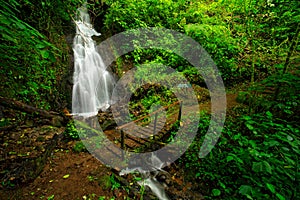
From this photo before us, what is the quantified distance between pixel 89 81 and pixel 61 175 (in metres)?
5.51

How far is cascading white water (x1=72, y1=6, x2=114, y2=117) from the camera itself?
7809 millimetres

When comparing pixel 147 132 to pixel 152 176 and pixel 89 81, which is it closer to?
pixel 152 176

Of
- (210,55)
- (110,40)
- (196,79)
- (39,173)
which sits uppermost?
(110,40)

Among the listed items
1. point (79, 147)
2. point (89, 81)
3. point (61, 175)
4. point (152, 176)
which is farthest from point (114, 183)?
point (89, 81)

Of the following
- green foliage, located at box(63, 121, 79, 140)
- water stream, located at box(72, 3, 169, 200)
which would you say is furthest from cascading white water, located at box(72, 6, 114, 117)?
green foliage, located at box(63, 121, 79, 140)

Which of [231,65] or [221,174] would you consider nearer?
[221,174]

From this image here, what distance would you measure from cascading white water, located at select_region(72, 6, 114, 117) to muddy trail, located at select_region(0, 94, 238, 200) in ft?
9.12

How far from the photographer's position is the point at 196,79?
9719 mm

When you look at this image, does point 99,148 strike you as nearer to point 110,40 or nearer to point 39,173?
point 39,173

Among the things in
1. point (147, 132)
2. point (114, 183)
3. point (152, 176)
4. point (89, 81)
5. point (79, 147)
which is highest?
point (89, 81)

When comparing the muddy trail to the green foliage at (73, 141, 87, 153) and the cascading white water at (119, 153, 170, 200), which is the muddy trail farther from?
the cascading white water at (119, 153, 170, 200)

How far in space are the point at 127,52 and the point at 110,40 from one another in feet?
4.33

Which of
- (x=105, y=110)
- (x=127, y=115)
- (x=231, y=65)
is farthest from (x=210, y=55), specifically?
(x=105, y=110)

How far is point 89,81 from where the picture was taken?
832cm
